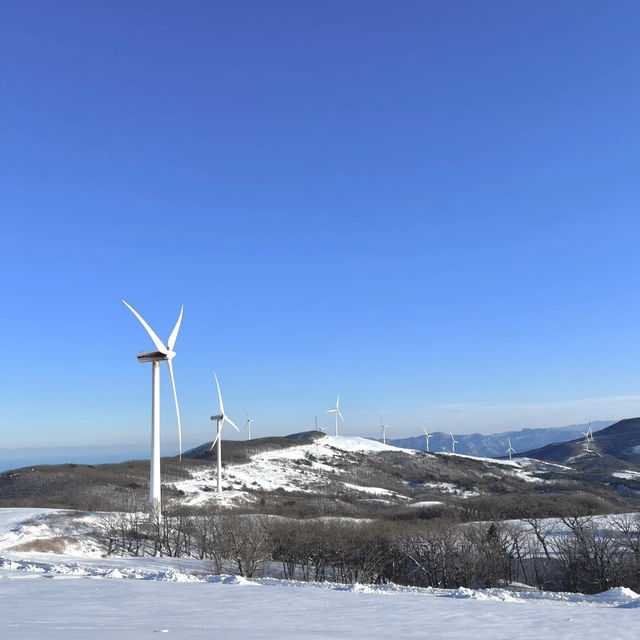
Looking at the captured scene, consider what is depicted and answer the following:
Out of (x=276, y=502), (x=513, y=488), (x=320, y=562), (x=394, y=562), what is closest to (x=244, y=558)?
(x=320, y=562)

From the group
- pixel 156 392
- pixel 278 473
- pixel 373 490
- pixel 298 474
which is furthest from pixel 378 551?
pixel 298 474

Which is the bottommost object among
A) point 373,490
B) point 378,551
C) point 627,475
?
point 627,475

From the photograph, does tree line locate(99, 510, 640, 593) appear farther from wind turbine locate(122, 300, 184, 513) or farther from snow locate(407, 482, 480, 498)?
snow locate(407, 482, 480, 498)

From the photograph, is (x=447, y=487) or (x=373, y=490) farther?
(x=447, y=487)

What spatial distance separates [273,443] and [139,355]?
309 feet

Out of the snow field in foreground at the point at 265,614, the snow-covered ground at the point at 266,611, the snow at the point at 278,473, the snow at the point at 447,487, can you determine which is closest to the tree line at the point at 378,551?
the snow-covered ground at the point at 266,611

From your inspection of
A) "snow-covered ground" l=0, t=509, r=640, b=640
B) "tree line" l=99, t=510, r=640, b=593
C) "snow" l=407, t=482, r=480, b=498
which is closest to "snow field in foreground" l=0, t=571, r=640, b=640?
"snow-covered ground" l=0, t=509, r=640, b=640

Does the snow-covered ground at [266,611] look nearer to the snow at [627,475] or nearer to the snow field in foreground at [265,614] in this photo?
the snow field in foreground at [265,614]

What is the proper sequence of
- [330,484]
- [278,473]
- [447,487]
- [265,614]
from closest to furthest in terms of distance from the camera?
1. [265,614]
2. [330,484]
3. [278,473]
4. [447,487]

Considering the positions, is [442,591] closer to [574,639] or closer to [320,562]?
[574,639]

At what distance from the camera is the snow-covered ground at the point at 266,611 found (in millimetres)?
15547

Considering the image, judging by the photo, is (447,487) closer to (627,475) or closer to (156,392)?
(627,475)

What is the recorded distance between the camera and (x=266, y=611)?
19203mm

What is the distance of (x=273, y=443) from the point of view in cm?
14462
